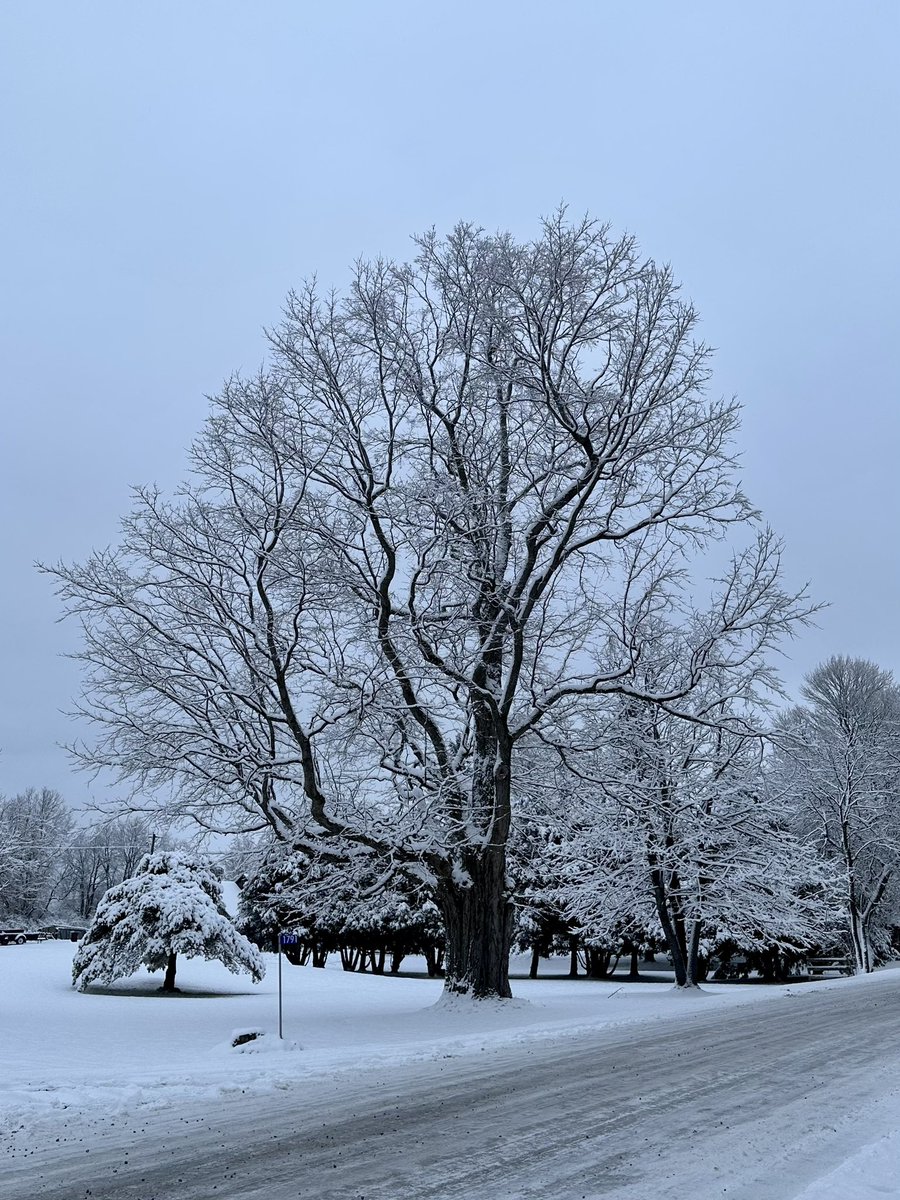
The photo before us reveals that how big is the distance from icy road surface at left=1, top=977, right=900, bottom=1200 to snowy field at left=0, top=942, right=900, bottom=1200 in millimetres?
379

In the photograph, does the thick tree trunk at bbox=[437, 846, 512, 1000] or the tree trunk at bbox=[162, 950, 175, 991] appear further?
the tree trunk at bbox=[162, 950, 175, 991]

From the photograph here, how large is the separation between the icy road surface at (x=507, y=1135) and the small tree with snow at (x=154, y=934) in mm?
13610

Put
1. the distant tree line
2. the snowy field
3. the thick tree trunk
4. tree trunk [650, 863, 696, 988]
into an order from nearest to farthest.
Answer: the snowy field → the thick tree trunk → tree trunk [650, 863, 696, 988] → the distant tree line

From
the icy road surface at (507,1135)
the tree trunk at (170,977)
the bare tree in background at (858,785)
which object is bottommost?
the tree trunk at (170,977)

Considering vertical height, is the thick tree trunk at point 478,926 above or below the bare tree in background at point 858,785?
below

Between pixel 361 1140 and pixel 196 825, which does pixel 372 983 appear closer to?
pixel 196 825

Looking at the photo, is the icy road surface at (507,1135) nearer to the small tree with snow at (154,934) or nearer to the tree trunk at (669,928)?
the small tree with snow at (154,934)

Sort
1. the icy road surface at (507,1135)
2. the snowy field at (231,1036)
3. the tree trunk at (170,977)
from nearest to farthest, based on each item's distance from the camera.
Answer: the icy road surface at (507,1135) < the snowy field at (231,1036) < the tree trunk at (170,977)

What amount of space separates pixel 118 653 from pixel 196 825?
131 inches

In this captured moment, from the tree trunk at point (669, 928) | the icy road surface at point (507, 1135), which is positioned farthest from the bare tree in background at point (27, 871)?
the icy road surface at point (507, 1135)

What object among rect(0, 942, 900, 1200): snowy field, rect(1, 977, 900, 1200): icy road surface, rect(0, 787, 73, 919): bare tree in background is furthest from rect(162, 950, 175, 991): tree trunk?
rect(0, 787, 73, 919): bare tree in background

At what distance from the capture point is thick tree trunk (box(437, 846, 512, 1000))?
16828mm

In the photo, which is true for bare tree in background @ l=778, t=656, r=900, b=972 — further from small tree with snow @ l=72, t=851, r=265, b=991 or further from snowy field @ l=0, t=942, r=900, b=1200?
small tree with snow @ l=72, t=851, r=265, b=991

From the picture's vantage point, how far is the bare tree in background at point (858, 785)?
3878 cm
